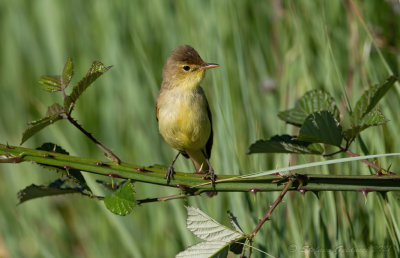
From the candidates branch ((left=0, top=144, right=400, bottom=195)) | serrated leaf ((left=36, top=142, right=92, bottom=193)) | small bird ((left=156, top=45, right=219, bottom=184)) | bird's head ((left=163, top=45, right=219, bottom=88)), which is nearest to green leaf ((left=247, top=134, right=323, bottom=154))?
branch ((left=0, top=144, right=400, bottom=195))

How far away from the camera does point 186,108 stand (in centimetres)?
265

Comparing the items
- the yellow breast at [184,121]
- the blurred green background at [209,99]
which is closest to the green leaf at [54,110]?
the blurred green background at [209,99]

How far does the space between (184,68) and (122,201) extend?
1.65m

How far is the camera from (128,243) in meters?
2.60

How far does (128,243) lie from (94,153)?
1584 mm

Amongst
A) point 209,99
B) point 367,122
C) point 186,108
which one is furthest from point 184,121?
point 367,122

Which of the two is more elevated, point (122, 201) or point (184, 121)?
point (184, 121)

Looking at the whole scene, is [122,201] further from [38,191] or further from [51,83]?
[51,83]

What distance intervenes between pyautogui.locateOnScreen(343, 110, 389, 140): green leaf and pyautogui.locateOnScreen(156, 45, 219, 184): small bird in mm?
1080

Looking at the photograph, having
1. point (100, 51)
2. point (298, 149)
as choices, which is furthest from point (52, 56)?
point (298, 149)

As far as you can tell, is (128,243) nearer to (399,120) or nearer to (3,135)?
(399,120)

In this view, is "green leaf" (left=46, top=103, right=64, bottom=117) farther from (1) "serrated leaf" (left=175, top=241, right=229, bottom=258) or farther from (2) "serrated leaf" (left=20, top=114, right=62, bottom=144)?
(1) "serrated leaf" (left=175, top=241, right=229, bottom=258)

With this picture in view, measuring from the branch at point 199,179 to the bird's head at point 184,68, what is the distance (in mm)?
1400

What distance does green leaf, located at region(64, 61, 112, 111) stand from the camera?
1.40m
